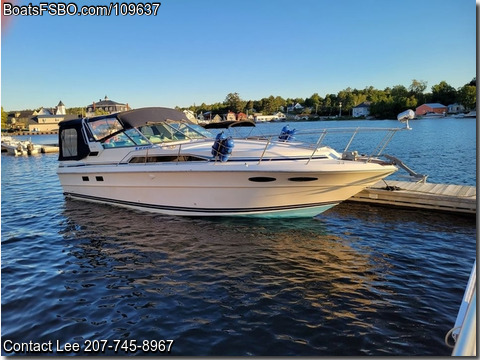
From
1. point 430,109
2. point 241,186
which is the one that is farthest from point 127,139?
point 430,109

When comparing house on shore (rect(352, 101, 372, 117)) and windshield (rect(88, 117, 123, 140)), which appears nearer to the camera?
windshield (rect(88, 117, 123, 140))

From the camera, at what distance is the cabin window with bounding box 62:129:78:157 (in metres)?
11.4

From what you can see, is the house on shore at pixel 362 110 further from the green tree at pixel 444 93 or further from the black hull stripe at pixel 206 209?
the black hull stripe at pixel 206 209

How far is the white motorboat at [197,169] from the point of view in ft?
27.0

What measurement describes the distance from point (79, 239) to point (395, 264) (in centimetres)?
723

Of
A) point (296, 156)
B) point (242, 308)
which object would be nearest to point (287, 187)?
point (296, 156)

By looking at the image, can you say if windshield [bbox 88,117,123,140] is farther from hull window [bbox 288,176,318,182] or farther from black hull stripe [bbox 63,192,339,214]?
hull window [bbox 288,176,318,182]

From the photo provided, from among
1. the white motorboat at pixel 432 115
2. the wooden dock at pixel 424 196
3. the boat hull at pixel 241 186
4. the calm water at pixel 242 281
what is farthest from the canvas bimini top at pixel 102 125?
the white motorboat at pixel 432 115

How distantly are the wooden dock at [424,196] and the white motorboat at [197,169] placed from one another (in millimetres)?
1984

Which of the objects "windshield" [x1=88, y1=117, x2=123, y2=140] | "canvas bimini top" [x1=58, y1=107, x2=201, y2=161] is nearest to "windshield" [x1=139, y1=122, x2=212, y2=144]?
"canvas bimini top" [x1=58, y1=107, x2=201, y2=161]

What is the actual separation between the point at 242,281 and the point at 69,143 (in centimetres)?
847

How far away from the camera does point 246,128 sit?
1158 centimetres

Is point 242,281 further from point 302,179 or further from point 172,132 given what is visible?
point 172,132

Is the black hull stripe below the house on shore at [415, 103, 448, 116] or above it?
below
